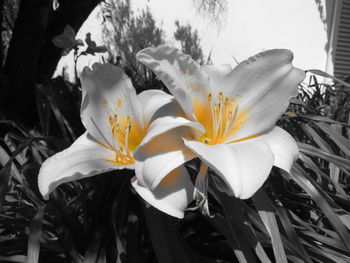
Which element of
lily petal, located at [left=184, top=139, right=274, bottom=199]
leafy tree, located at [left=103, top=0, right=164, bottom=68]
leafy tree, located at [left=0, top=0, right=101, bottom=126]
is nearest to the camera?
lily petal, located at [left=184, top=139, right=274, bottom=199]

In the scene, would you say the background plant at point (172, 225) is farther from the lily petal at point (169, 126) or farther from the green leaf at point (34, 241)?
Answer: the lily petal at point (169, 126)

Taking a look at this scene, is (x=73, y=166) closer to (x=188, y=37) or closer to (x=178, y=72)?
(x=178, y=72)

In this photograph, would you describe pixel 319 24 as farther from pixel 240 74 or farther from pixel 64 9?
pixel 240 74

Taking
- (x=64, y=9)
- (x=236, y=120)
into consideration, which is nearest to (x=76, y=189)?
(x=236, y=120)

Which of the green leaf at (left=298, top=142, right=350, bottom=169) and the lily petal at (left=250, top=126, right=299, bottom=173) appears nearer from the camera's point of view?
the lily petal at (left=250, top=126, right=299, bottom=173)

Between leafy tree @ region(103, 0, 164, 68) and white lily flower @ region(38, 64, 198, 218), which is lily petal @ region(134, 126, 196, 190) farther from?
leafy tree @ region(103, 0, 164, 68)

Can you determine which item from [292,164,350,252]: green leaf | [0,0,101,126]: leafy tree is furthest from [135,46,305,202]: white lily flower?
[0,0,101,126]: leafy tree

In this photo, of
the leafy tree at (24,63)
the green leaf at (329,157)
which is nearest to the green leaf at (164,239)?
the green leaf at (329,157)
